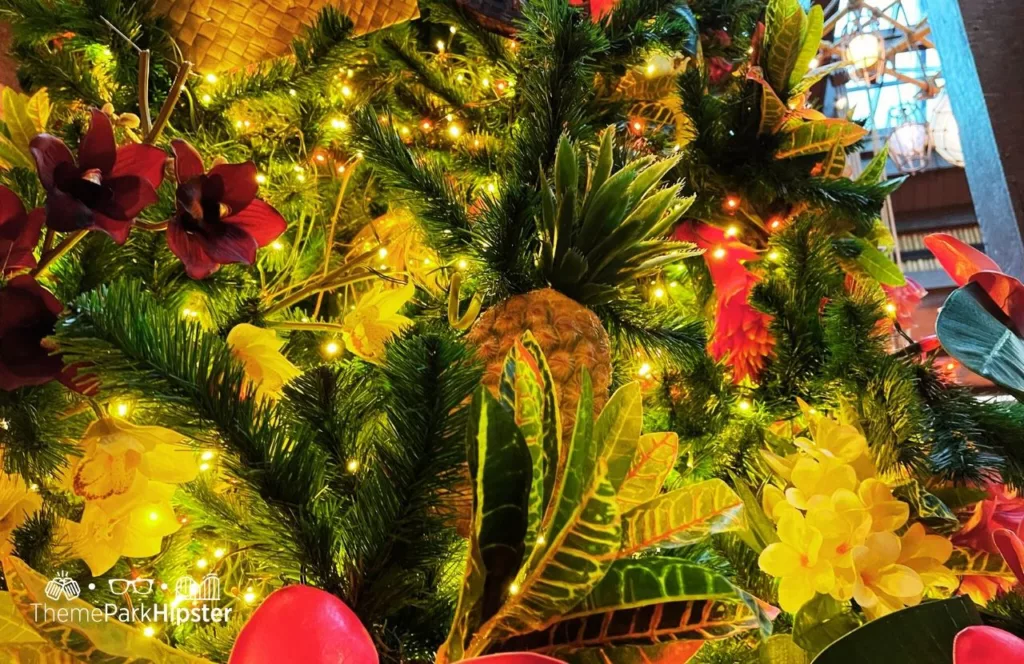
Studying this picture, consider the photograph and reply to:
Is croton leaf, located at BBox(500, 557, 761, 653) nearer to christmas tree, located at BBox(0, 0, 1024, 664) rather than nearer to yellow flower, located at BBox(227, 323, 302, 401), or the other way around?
christmas tree, located at BBox(0, 0, 1024, 664)

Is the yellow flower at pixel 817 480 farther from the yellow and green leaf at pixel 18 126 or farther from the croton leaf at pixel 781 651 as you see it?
the yellow and green leaf at pixel 18 126

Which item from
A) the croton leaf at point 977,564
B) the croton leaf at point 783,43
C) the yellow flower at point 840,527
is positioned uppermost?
the croton leaf at point 783,43

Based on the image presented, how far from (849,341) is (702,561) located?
0.28 metres

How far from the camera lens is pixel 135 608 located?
0.43 meters

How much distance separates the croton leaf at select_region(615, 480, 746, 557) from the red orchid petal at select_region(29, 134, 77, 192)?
0.34m

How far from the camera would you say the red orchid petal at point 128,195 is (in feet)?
1.22

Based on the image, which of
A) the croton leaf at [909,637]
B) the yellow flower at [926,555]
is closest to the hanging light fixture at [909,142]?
the yellow flower at [926,555]

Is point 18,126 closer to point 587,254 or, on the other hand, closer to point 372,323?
point 372,323

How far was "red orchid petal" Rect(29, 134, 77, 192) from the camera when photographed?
349mm

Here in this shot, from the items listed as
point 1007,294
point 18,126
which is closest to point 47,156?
point 18,126

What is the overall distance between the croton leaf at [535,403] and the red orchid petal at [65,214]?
23 centimetres

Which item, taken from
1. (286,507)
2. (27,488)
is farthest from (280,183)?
(286,507)

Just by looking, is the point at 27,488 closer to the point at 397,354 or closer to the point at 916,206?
the point at 397,354

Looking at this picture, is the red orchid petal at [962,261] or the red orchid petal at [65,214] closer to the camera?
the red orchid petal at [65,214]
